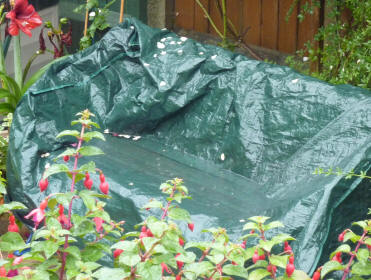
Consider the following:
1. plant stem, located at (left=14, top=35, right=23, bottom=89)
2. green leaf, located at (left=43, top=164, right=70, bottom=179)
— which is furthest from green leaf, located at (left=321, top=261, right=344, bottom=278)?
Answer: plant stem, located at (left=14, top=35, right=23, bottom=89)

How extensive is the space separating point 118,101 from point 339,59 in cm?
139

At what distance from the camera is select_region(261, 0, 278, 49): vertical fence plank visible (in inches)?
213

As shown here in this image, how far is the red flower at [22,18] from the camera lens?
4113mm

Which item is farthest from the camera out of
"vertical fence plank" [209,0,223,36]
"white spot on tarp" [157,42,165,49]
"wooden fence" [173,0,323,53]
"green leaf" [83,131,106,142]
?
"vertical fence plank" [209,0,223,36]

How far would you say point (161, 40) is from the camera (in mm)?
4484

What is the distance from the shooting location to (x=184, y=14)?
238 inches

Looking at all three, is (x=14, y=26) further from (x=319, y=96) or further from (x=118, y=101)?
(x=319, y=96)

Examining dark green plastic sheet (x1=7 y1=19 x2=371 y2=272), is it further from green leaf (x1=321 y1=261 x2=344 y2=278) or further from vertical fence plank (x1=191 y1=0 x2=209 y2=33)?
vertical fence plank (x1=191 y1=0 x2=209 y2=33)

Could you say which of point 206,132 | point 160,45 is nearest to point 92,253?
point 206,132

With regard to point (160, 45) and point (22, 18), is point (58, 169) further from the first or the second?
point (160, 45)

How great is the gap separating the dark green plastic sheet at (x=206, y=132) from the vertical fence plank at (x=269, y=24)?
1.20 meters

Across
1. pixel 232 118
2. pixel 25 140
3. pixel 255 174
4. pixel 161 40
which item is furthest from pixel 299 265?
pixel 161 40

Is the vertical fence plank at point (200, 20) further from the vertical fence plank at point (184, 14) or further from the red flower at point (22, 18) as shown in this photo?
the red flower at point (22, 18)

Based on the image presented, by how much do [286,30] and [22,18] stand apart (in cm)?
209
